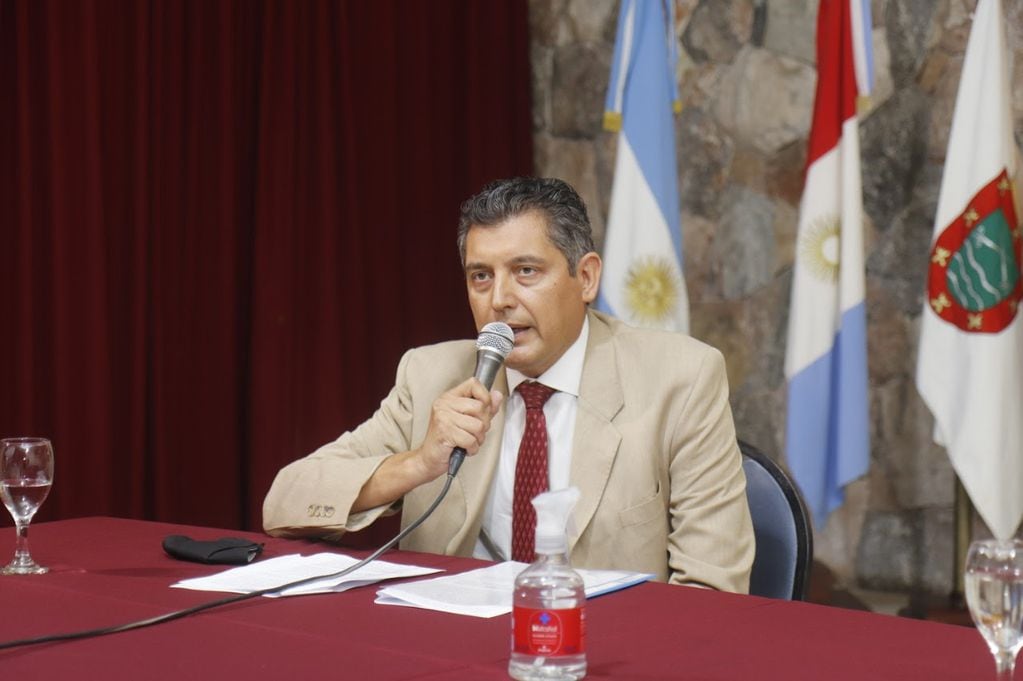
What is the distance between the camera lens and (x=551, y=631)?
1.16 meters

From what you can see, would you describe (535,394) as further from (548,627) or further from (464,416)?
(548,627)

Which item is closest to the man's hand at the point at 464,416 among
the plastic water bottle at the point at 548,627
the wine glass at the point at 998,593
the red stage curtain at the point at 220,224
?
the plastic water bottle at the point at 548,627

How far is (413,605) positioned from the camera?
5.00 ft

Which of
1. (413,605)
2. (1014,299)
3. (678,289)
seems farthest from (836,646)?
(678,289)

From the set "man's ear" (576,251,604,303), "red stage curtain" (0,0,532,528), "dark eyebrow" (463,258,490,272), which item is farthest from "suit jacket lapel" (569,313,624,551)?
"red stage curtain" (0,0,532,528)

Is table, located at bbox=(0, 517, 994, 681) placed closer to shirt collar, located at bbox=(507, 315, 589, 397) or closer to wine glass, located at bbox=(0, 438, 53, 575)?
wine glass, located at bbox=(0, 438, 53, 575)

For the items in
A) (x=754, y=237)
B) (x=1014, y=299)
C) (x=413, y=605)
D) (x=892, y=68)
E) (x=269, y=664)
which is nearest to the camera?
(x=269, y=664)

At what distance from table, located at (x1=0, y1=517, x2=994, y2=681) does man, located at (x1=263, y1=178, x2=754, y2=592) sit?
1.34 feet

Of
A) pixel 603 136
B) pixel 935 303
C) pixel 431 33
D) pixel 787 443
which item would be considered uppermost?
pixel 431 33

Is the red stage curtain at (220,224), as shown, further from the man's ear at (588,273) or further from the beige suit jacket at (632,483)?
the man's ear at (588,273)

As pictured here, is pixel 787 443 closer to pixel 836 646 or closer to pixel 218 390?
pixel 218 390

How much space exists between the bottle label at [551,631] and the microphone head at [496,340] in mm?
781

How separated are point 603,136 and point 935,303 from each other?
5.46ft

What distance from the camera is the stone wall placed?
13.3 ft
